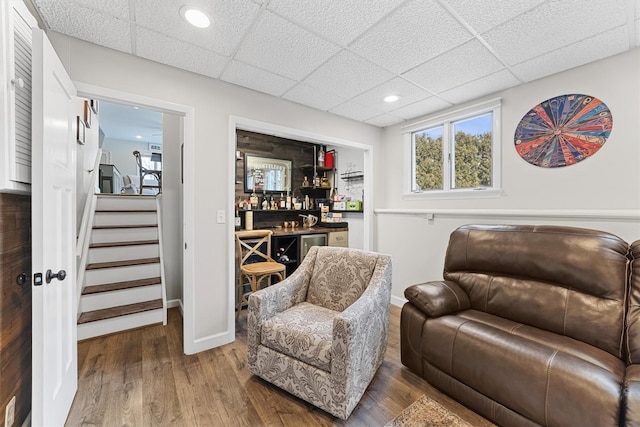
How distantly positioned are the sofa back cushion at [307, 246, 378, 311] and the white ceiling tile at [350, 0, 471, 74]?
1.54 metres

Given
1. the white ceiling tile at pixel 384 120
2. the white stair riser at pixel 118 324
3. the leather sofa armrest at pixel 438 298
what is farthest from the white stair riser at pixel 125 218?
the leather sofa armrest at pixel 438 298

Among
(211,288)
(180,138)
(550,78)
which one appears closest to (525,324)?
(550,78)

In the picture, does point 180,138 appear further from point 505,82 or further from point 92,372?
point 505,82

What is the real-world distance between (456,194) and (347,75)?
5.80ft

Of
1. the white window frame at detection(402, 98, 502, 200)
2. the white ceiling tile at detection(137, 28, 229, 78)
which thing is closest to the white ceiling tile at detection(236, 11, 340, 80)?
the white ceiling tile at detection(137, 28, 229, 78)

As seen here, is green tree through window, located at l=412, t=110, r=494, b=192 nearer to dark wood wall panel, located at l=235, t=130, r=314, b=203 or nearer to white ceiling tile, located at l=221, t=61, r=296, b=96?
white ceiling tile, located at l=221, t=61, r=296, b=96

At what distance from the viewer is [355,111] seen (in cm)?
316

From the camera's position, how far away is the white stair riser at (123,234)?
10.5ft

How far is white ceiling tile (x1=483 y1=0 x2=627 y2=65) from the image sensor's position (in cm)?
153

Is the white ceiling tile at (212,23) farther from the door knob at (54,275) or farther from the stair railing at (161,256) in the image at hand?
the stair railing at (161,256)

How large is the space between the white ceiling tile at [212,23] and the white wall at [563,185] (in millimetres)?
2487

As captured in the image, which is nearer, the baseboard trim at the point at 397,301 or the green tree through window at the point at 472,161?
the green tree through window at the point at 472,161

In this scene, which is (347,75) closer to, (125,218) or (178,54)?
(178,54)

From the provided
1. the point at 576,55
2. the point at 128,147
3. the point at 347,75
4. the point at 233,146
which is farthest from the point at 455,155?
the point at 128,147
